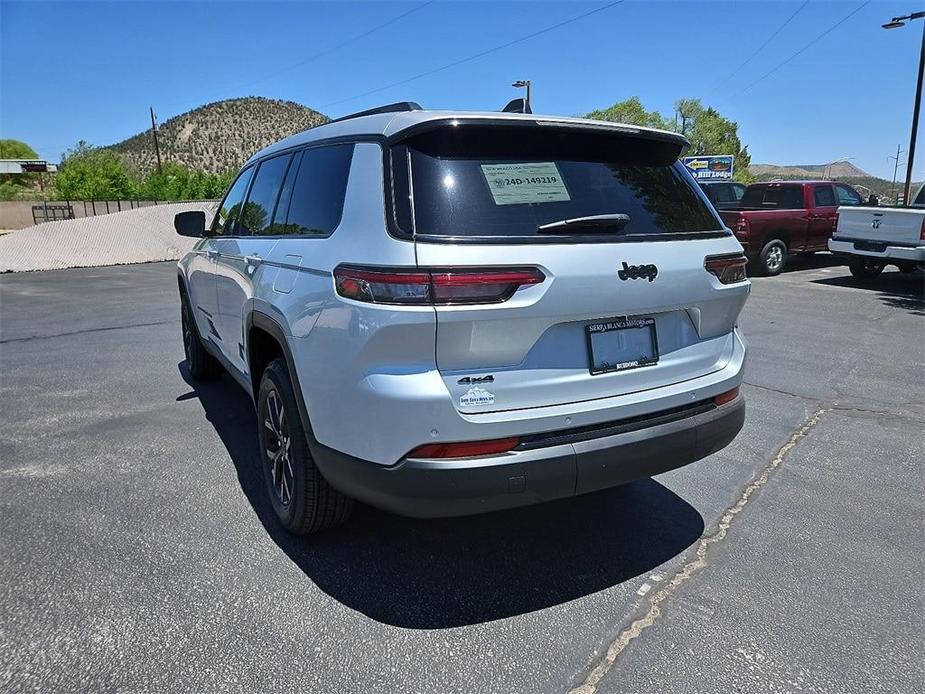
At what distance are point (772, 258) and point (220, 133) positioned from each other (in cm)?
10419

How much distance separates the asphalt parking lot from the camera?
2213 mm

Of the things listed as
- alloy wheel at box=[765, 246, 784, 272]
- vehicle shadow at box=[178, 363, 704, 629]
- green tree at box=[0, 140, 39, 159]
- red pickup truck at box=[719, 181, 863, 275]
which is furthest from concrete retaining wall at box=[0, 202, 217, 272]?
green tree at box=[0, 140, 39, 159]

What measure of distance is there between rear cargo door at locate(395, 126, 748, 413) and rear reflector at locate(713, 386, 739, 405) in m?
0.14

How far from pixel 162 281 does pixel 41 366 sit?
8283 millimetres

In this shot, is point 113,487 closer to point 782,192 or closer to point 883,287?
point 883,287

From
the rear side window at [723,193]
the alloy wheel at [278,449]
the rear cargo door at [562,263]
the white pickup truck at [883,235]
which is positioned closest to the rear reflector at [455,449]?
the rear cargo door at [562,263]

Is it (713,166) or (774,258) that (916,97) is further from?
(713,166)

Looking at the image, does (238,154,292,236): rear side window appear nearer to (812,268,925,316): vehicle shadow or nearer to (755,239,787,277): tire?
(812,268,925,316): vehicle shadow

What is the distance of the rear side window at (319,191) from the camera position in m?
2.66

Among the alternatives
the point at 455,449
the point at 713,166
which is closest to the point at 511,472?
the point at 455,449

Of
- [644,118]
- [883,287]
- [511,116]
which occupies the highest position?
[644,118]

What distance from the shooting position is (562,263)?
229 centimetres

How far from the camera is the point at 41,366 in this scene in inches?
254

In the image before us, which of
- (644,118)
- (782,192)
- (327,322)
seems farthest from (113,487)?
(644,118)
